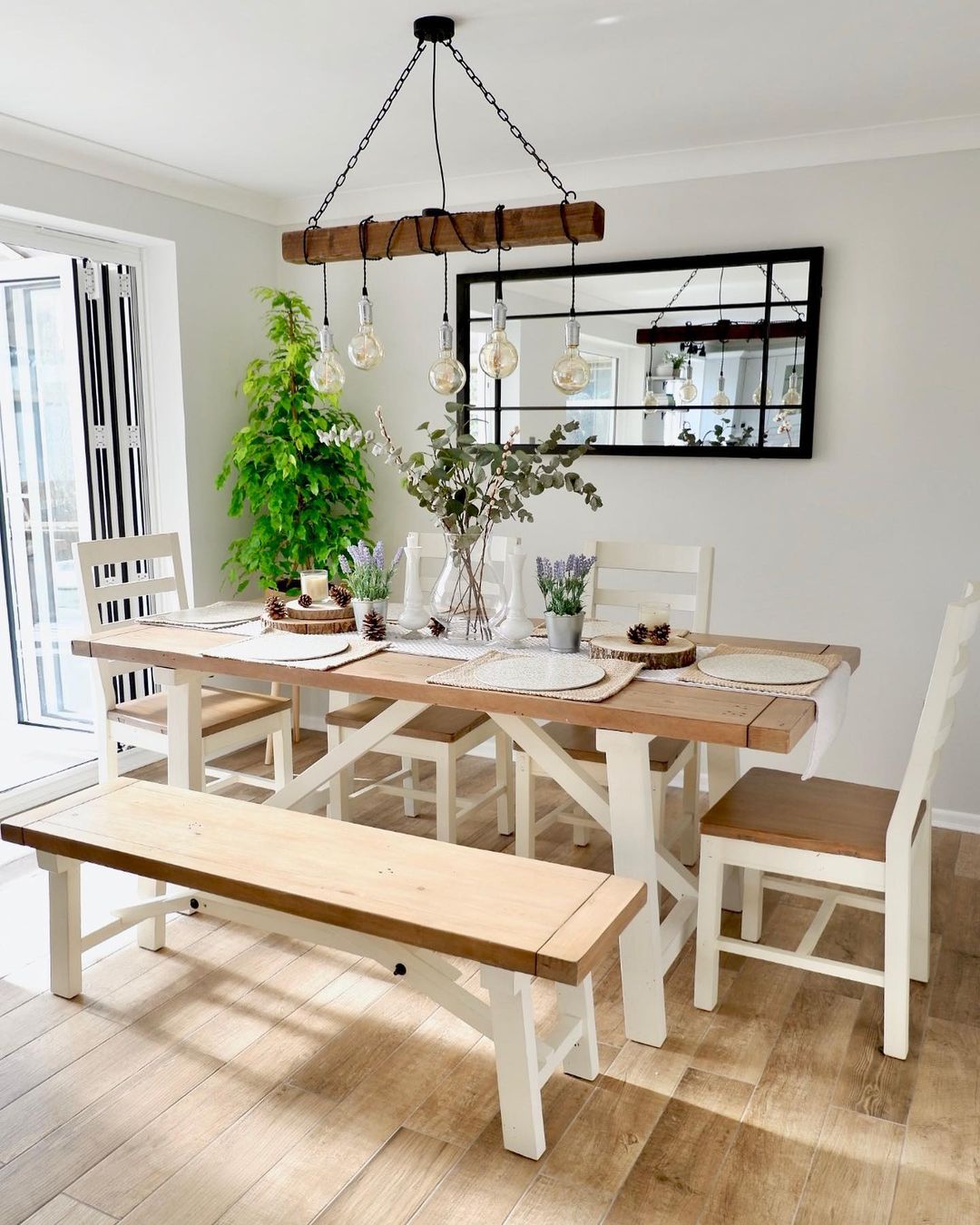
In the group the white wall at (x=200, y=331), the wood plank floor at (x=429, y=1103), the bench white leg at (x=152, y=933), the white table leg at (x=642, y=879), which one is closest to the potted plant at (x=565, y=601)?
the white table leg at (x=642, y=879)

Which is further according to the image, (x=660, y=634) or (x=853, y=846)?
(x=660, y=634)

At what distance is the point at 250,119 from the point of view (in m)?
3.28

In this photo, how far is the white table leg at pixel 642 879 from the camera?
7.38ft

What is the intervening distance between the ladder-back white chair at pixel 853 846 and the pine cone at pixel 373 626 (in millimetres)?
999

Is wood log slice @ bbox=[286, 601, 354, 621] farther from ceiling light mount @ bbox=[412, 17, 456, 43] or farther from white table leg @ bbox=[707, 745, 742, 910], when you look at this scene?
ceiling light mount @ bbox=[412, 17, 456, 43]

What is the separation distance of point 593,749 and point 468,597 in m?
0.55

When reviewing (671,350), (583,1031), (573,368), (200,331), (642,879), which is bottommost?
(583,1031)

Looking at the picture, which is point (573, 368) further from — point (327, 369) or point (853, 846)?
point (853, 846)

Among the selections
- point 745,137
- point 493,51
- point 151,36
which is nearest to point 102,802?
point 151,36

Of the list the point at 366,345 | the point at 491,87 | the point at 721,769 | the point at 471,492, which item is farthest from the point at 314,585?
the point at 491,87

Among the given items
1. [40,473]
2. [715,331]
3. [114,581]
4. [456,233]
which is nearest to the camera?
[456,233]

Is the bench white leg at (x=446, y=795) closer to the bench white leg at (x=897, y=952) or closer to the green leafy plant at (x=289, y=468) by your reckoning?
the bench white leg at (x=897, y=952)

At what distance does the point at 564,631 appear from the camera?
8.54 ft

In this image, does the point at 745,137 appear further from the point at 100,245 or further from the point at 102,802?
the point at 102,802
